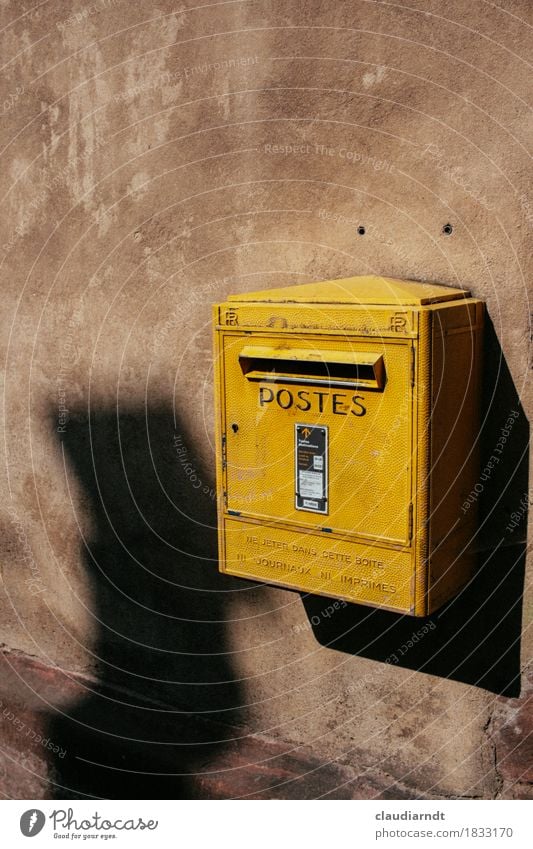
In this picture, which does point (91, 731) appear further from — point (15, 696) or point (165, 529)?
point (165, 529)

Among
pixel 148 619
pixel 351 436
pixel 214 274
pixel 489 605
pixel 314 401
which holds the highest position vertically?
pixel 214 274

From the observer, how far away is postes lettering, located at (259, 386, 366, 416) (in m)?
2.90

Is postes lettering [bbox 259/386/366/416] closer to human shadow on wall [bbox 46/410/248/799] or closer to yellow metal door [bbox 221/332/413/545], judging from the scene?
yellow metal door [bbox 221/332/413/545]

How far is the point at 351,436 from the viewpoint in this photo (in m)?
2.93

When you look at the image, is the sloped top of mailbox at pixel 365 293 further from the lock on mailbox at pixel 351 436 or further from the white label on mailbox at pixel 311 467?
the white label on mailbox at pixel 311 467

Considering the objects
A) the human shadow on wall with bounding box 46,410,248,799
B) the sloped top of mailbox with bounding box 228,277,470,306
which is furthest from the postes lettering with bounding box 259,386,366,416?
the human shadow on wall with bounding box 46,410,248,799

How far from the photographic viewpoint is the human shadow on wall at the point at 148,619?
13.6ft

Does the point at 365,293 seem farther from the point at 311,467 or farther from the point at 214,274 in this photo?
the point at 214,274

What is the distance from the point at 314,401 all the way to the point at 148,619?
6.28 feet

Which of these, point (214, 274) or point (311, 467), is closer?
point (311, 467)

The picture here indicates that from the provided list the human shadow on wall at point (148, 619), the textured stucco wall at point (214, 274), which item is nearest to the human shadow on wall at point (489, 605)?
the textured stucco wall at point (214, 274)

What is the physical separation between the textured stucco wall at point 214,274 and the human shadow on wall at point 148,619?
0.05ft

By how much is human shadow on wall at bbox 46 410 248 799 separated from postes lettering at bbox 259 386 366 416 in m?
1.11

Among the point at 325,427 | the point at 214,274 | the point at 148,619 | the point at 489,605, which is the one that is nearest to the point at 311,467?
the point at 325,427
